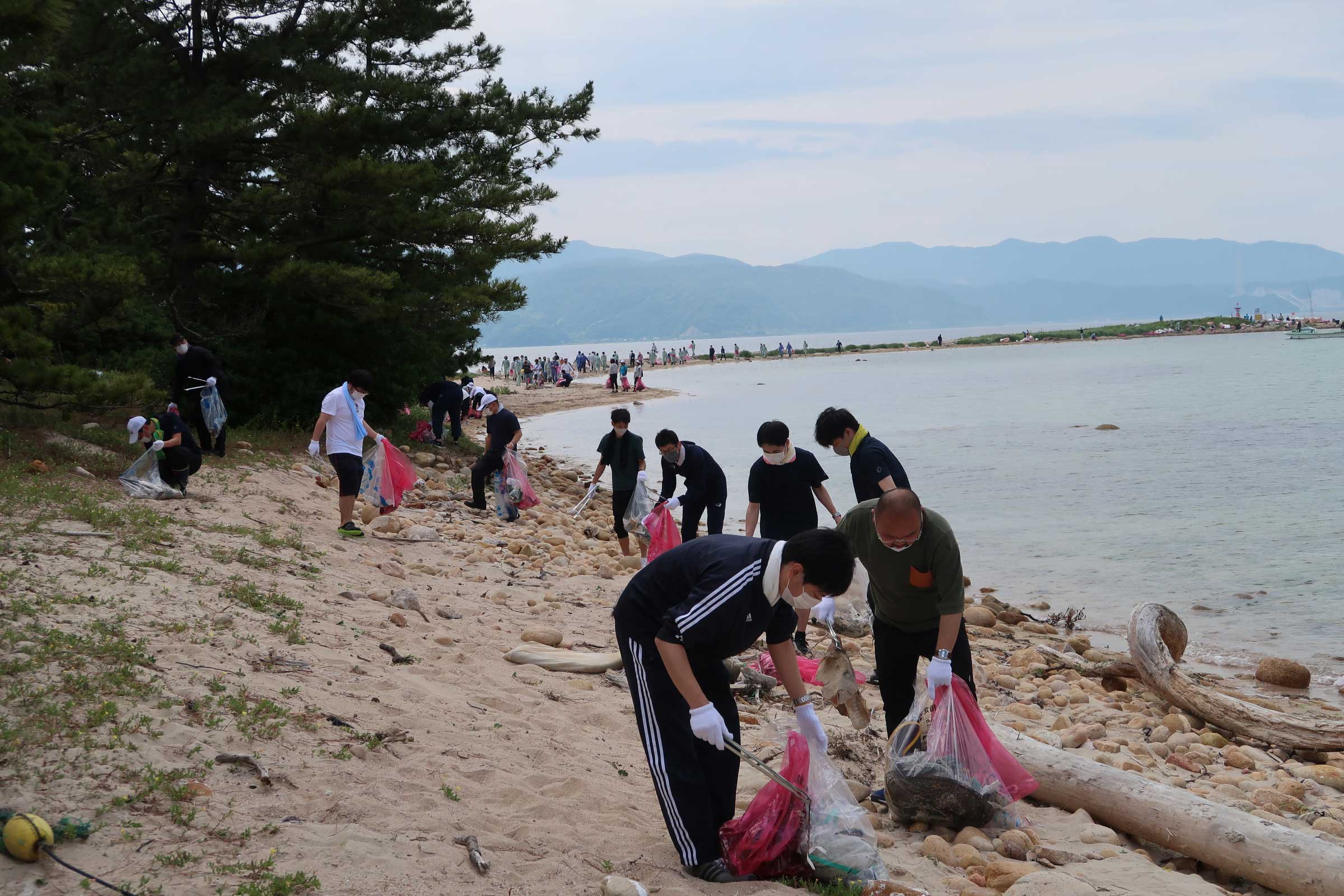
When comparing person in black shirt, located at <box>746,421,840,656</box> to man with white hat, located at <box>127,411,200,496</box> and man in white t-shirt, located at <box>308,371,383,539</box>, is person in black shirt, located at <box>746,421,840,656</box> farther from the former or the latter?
man with white hat, located at <box>127,411,200,496</box>

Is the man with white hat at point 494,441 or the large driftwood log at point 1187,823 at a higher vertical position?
the man with white hat at point 494,441

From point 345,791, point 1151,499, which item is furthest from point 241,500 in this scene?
point 1151,499

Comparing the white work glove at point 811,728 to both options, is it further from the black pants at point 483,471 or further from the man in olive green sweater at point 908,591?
the black pants at point 483,471

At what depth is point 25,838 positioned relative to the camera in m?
3.29

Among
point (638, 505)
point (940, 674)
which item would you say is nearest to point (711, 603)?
point (940, 674)

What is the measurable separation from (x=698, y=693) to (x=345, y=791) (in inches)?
62.3

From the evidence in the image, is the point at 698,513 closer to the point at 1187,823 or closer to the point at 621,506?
the point at 621,506

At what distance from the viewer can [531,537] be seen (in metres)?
11.9

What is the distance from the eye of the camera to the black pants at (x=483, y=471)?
41.5ft

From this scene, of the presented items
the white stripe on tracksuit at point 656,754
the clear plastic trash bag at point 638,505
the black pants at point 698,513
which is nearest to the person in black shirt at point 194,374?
the clear plastic trash bag at point 638,505

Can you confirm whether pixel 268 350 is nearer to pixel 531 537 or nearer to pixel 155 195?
pixel 155 195

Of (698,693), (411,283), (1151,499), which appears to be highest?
(411,283)

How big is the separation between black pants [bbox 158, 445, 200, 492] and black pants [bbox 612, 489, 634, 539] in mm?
4168

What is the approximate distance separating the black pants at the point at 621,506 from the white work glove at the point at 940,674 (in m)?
6.70
